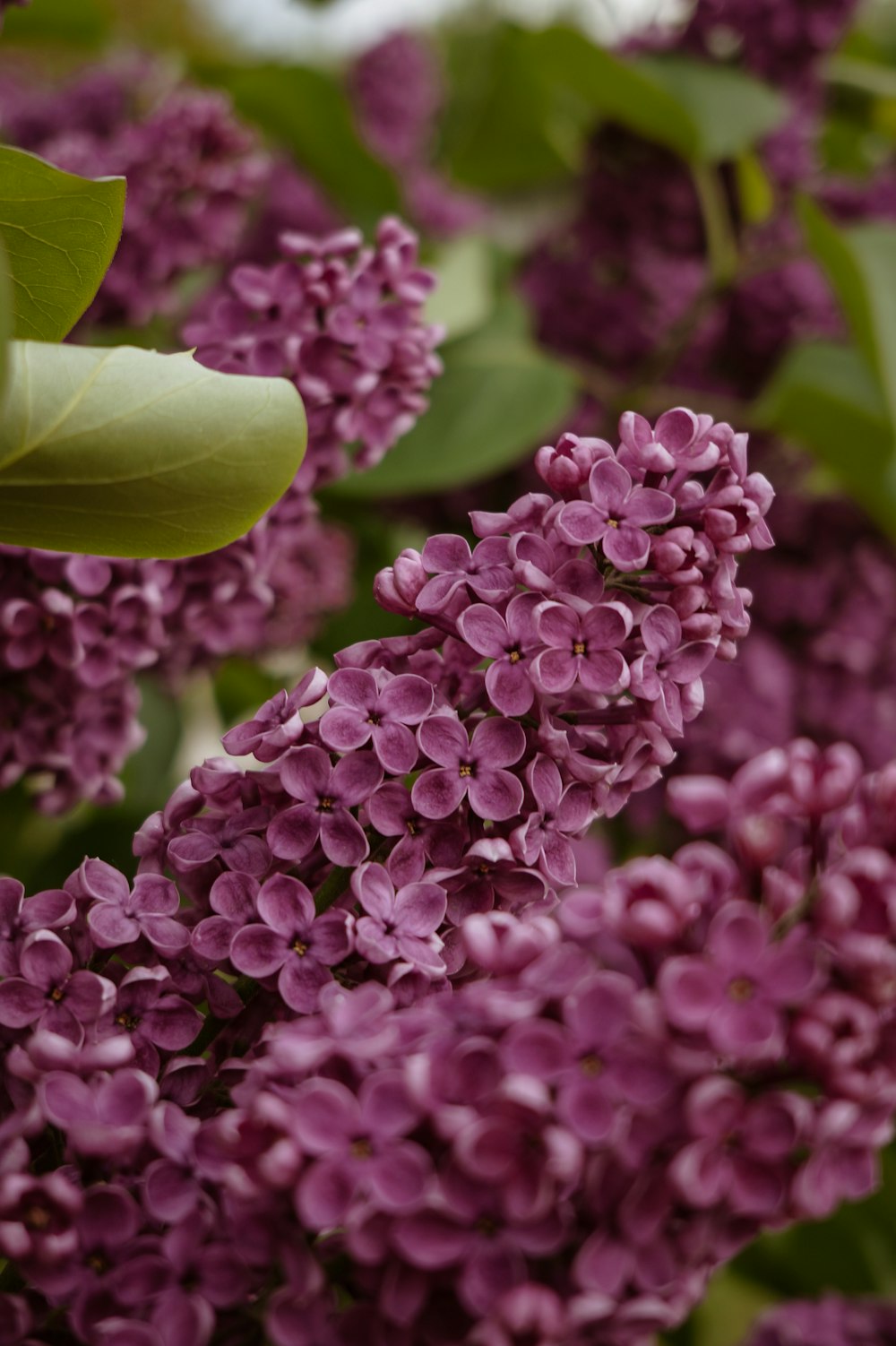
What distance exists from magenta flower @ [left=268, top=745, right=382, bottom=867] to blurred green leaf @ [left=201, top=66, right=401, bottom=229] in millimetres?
659

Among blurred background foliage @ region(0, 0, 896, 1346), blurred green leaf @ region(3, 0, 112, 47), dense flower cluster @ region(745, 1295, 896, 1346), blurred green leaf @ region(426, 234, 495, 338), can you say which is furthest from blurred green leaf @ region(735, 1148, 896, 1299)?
blurred green leaf @ region(3, 0, 112, 47)

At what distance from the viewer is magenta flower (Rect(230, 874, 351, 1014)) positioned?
0.92 ft

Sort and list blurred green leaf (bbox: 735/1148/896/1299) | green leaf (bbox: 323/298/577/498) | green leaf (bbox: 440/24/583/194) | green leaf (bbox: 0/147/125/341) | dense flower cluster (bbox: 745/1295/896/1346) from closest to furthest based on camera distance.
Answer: green leaf (bbox: 0/147/125/341)
dense flower cluster (bbox: 745/1295/896/1346)
green leaf (bbox: 323/298/577/498)
blurred green leaf (bbox: 735/1148/896/1299)
green leaf (bbox: 440/24/583/194)

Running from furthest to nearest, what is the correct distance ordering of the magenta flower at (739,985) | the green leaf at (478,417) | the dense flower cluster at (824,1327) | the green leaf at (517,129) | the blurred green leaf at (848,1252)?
the green leaf at (517,129), the blurred green leaf at (848,1252), the green leaf at (478,417), the dense flower cluster at (824,1327), the magenta flower at (739,985)

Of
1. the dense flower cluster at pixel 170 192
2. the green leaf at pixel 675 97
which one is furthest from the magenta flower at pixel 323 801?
the green leaf at pixel 675 97

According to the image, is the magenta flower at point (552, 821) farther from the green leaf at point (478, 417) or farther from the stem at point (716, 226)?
the stem at point (716, 226)

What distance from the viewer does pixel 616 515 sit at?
29cm

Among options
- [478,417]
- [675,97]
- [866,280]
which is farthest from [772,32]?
[478,417]

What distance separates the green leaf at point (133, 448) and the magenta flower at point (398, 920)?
0.09 m

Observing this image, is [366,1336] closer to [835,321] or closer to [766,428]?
[766,428]

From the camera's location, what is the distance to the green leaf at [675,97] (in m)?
0.73

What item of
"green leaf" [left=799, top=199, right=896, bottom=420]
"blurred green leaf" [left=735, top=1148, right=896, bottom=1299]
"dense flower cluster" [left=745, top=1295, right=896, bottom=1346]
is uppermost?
"green leaf" [left=799, top=199, right=896, bottom=420]

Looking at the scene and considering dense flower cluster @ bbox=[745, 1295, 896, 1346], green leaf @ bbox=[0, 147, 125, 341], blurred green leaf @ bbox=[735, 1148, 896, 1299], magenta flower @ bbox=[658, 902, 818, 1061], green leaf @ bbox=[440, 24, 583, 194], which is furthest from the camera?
green leaf @ bbox=[440, 24, 583, 194]

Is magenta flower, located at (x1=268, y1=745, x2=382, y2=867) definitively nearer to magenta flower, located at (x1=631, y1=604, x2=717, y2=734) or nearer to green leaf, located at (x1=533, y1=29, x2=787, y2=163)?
magenta flower, located at (x1=631, y1=604, x2=717, y2=734)
